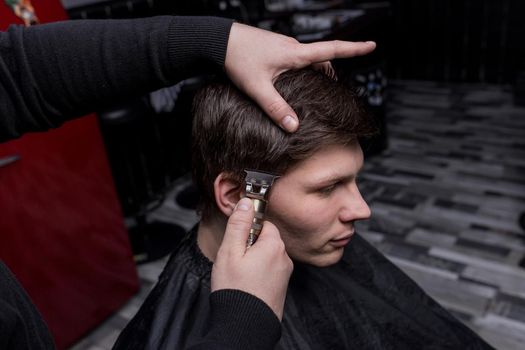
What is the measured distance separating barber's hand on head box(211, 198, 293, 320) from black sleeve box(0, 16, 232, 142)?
0.27 meters

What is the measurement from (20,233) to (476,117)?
349 centimetres

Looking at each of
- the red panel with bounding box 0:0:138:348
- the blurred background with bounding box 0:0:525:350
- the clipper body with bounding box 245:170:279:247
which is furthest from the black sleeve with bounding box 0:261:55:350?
the red panel with bounding box 0:0:138:348

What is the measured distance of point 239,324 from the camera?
699mm

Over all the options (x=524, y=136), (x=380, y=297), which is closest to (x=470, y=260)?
(x=380, y=297)

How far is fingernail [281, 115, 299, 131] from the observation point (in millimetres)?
910

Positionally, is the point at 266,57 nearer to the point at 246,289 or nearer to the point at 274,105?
the point at 274,105

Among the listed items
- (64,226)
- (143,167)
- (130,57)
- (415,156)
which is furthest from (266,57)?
(415,156)

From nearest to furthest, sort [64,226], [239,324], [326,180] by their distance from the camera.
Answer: [239,324] < [326,180] < [64,226]

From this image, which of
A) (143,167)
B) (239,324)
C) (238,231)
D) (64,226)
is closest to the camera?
(239,324)

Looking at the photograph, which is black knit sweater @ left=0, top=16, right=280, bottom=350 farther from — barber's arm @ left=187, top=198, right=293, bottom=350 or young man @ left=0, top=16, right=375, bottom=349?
barber's arm @ left=187, top=198, right=293, bottom=350

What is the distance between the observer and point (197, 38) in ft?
2.85

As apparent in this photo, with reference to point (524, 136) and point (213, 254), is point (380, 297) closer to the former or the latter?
point (213, 254)

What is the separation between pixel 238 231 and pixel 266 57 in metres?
0.30

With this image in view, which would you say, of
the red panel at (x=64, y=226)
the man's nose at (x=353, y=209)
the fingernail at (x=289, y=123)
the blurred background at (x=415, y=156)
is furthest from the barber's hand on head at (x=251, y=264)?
the red panel at (x=64, y=226)
